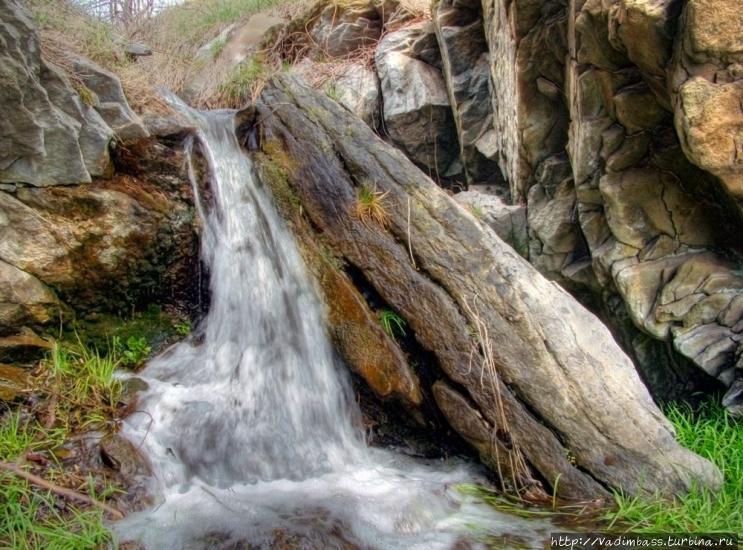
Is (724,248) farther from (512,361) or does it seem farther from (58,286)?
(58,286)

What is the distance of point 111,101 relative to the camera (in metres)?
3.78

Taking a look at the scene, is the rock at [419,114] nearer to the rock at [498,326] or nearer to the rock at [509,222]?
the rock at [509,222]

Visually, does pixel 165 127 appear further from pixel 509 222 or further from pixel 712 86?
pixel 712 86

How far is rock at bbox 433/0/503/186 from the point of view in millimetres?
5398

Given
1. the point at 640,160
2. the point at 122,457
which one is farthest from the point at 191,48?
the point at 122,457

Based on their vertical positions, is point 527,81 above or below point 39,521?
above

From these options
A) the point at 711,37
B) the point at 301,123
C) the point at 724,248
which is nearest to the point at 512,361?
the point at 724,248

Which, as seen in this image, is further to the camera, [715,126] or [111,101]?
[111,101]

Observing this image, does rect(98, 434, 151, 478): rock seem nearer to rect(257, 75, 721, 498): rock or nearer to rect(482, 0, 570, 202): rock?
rect(257, 75, 721, 498): rock

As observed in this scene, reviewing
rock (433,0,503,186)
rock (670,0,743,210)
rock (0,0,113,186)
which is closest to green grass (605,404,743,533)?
rock (670,0,743,210)

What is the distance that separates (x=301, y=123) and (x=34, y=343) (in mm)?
2236

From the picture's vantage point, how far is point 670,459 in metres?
2.75

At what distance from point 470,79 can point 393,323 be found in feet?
10.5

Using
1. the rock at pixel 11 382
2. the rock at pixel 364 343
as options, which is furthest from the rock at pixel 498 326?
the rock at pixel 11 382
